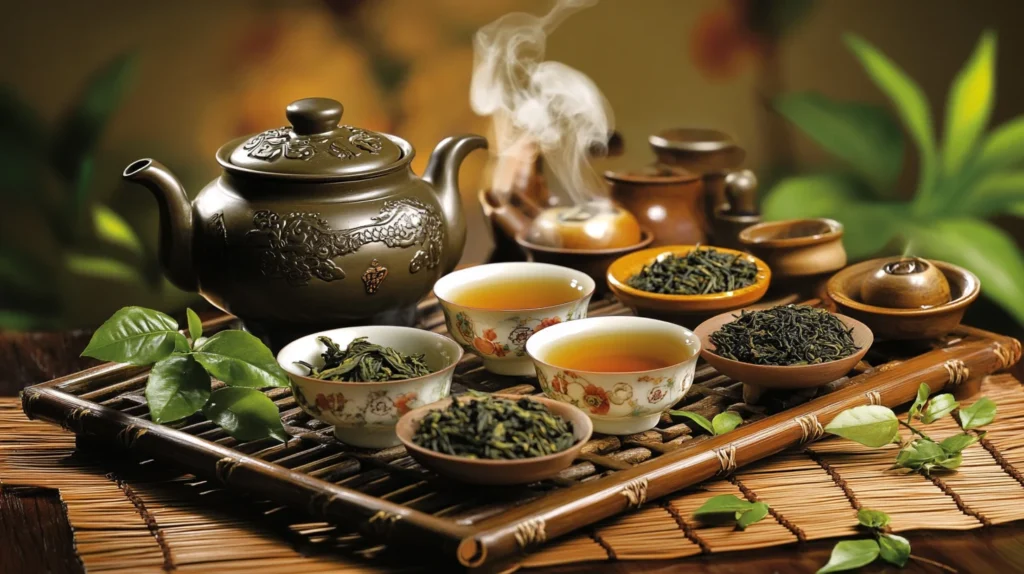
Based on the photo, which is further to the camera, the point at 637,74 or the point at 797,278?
the point at 637,74

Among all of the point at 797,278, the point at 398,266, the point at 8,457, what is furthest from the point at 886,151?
the point at 8,457

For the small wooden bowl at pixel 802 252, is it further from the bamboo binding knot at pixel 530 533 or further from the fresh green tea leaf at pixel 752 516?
the bamboo binding knot at pixel 530 533

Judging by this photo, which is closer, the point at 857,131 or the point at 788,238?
the point at 788,238

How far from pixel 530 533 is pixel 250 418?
0.45m

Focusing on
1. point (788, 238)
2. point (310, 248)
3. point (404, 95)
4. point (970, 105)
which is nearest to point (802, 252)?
point (788, 238)

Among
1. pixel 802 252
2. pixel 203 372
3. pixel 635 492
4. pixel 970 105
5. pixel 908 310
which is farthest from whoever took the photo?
pixel 970 105

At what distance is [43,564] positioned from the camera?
1309 millimetres

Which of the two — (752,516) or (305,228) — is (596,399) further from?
(305,228)

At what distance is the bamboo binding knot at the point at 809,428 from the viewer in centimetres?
152

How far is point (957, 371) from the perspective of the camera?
1.73 metres

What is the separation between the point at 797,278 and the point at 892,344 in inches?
8.8

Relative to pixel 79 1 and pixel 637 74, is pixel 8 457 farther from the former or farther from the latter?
pixel 637 74

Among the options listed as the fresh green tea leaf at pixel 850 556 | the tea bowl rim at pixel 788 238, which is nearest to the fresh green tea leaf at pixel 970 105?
the tea bowl rim at pixel 788 238

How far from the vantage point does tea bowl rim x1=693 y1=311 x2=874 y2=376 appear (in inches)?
61.3
